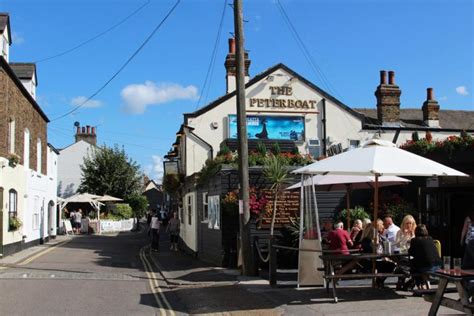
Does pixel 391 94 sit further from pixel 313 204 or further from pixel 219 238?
pixel 313 204

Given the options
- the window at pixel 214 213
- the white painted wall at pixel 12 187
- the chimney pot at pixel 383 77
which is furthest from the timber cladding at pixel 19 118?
the chimney pot at pixel 383 77

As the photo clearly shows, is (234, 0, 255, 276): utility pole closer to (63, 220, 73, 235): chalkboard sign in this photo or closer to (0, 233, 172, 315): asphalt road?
(0, 233, 172, 315): asphalt road

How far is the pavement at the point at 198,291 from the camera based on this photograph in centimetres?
960

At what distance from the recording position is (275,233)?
Result: 1602 cm

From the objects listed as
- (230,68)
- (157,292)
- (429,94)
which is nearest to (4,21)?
(230,68)

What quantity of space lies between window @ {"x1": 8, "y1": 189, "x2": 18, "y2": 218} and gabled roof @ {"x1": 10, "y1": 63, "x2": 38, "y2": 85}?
7.30 metres

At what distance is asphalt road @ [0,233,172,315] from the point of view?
1016 cm

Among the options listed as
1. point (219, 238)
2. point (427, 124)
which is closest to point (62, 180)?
point (427, 124)

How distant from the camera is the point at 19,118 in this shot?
74.5ft

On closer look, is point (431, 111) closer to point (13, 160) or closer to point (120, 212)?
point (13, 160)

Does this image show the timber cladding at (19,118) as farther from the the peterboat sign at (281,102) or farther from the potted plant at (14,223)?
the the peterboat sign at (281,102)

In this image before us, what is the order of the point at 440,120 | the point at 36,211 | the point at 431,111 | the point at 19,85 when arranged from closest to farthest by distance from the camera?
the point at 19,85 < the point at 36,211 < the point at 431,111 < the point at 440,120

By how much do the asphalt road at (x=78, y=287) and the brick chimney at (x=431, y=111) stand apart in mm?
17672

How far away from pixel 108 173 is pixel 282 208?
35.7 metres
